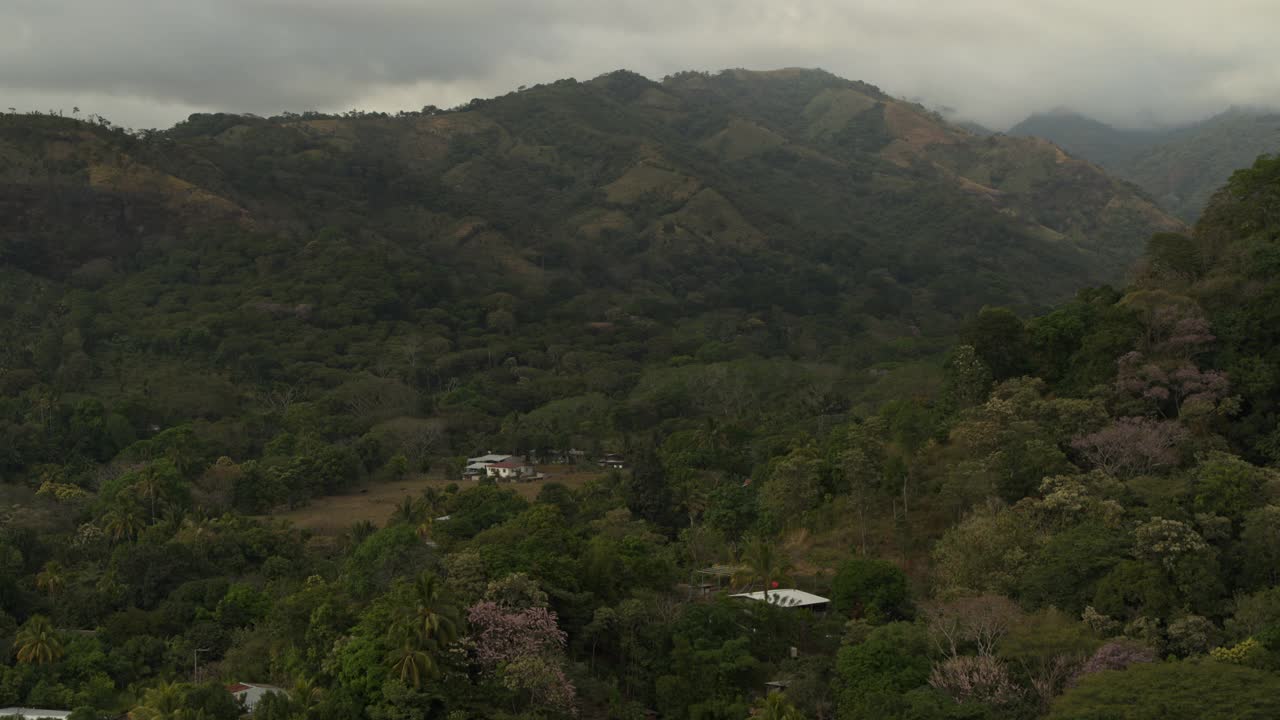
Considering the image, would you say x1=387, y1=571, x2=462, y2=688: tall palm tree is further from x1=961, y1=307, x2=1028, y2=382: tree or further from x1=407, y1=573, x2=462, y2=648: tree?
x1=961, y1=307, x2=1028, y2=382: tree

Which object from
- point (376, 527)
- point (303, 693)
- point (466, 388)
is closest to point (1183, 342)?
point (303, 693)

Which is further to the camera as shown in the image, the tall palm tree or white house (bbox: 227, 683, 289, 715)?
white house (bbox: 227, 683, 289, 715)

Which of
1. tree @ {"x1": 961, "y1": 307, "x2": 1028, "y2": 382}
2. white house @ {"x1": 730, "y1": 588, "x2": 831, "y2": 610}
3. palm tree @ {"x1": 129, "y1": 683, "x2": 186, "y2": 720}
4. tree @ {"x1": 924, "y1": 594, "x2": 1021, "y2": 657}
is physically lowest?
palm tree @ {"x1": 129, "y1": 683, "x2": 186, "y2": 720}

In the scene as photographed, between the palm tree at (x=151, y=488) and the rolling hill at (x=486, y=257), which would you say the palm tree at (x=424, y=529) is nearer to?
the palm tree at (x=151, y=488)

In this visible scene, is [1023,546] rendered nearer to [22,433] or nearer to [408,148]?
[22,433]

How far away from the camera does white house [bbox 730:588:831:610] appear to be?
3169 centimetres

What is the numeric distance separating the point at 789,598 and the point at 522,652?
8922 millimetres

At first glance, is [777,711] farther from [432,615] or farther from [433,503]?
[433,503]

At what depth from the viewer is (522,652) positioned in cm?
2595

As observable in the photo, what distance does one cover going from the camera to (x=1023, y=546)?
30.5 m

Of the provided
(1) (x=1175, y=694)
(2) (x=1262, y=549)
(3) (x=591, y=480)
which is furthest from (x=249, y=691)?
(3) (x=591, y=480)

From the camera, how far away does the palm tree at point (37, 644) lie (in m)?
31.7

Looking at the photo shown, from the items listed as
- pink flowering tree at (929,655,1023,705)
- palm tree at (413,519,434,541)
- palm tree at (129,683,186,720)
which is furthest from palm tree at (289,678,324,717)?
palm tree at (413,519,434,541)

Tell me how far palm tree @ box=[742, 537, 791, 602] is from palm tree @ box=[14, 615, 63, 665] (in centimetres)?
1982
